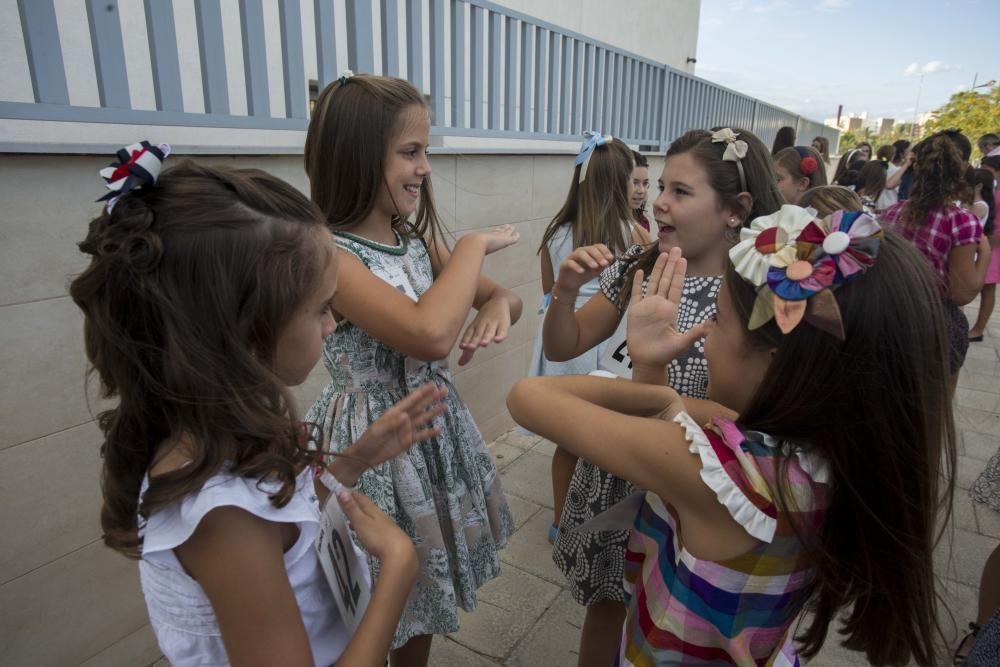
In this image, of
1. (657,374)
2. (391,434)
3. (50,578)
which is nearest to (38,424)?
(50,578)

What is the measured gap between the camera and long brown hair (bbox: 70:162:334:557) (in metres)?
0.83

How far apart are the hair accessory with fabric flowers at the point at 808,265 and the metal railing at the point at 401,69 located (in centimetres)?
187

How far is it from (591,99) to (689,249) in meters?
3.40

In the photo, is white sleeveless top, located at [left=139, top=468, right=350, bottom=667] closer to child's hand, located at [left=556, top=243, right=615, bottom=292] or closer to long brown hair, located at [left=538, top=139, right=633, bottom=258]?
child's hand, located at [left=556, top=243, right=615, bottom=292]

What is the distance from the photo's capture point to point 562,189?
4.25 m

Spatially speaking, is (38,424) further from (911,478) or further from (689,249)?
(911,478)

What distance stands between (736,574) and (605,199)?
2254 mm

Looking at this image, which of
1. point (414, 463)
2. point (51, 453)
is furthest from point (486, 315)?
point (51, 453)

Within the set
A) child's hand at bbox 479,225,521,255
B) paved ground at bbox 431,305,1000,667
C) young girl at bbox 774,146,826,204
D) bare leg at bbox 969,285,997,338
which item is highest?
young girl at bbox 774,146,826,204

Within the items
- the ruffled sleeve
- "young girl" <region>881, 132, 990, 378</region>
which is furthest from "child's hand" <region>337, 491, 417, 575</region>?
"young girl" <region>881, 132, 990, 378</region>

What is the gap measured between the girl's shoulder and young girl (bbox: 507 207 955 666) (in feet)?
1.90

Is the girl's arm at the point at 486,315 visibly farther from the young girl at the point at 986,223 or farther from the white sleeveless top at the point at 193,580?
the young girl at the point at 986,223

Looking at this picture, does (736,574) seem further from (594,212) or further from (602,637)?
(594,212)

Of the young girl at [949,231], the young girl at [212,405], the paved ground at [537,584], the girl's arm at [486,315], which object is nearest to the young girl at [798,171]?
the young girl at [949,231]
